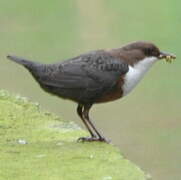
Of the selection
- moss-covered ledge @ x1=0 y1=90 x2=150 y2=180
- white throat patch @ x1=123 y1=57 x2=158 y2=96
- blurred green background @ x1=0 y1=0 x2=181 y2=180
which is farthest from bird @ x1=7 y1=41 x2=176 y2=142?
blurred green background @ x1=0 y1=0 x2=181 y2=180

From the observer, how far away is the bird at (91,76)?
749 centimetres

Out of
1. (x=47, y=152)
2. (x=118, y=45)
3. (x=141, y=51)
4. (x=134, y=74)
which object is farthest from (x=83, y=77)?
(x=118, y=45)

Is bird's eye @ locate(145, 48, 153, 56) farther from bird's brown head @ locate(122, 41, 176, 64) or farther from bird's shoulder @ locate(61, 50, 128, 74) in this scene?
bird's shoulder @ locate(61, 50, 128, 74)

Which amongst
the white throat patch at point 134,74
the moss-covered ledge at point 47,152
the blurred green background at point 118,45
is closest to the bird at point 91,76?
the white throat patch at point 134,74

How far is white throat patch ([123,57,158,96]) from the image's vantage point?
24.6ft

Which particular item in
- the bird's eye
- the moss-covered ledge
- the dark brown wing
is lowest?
the moss-covered ledge

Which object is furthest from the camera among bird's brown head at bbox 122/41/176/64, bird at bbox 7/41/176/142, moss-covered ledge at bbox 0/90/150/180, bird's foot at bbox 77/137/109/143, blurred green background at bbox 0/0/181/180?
blurred green background at bbox 0/0/181/180

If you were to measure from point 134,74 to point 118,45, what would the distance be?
292 inches

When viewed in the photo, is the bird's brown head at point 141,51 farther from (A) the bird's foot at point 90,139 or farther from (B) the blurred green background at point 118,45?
(B) the blurred green background at point 118,45

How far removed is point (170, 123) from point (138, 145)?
0.97 meters

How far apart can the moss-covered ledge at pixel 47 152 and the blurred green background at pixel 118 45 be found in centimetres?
187

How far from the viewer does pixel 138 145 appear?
33.3ft

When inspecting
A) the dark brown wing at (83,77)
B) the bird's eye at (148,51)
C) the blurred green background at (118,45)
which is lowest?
the blurred green background at (118,45)

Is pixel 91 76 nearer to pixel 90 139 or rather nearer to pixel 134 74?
pixel 134 74
